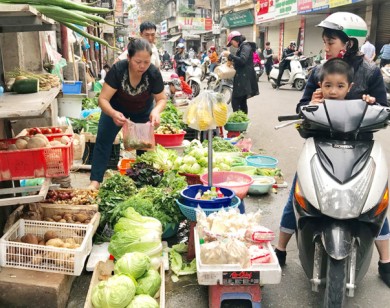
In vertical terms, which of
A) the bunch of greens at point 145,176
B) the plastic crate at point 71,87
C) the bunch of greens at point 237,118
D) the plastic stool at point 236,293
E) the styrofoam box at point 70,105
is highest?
the plastic crate at point 71,87

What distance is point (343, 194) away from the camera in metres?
2.39

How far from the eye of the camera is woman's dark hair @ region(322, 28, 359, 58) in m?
3.09

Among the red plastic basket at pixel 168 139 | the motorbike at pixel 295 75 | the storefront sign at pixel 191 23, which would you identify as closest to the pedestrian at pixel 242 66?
the red plastic basket at pixel 168 139

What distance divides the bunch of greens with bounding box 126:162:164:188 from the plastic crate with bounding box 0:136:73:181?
1469mm

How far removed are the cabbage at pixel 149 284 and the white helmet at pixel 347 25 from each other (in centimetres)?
223

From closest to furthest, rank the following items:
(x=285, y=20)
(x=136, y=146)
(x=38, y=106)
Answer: (x=38, y=106) → (x=136, y=146) → (x=285, y=20)

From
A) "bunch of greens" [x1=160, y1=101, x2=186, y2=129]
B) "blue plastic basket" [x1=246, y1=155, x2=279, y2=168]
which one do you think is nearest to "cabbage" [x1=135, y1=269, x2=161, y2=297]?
"blue plastic basket" [x1=246, y1=155, x2=279, y2=168]

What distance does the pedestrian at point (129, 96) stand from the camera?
13.8ft

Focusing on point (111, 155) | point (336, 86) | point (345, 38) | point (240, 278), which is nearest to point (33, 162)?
point (240, 278)

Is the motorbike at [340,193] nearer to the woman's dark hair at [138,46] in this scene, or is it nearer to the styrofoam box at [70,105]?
the woman's dark hair at [138,46]

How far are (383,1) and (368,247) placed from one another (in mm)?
18061

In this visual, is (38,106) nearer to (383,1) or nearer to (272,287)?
(272,287)

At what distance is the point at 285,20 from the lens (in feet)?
89.0

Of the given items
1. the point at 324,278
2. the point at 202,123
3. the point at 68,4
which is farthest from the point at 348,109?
the point at 68,4
